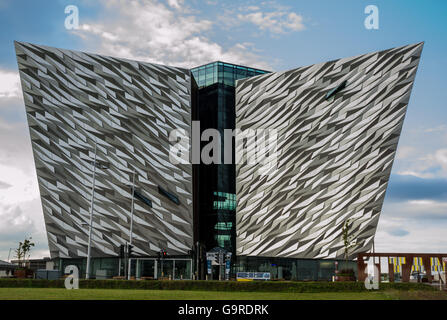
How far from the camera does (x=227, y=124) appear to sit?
220 ft

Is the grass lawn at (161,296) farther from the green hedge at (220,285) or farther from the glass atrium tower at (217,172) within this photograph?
the glass atrium tower at (217,172)

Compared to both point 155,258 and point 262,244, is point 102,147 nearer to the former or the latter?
point 155,258

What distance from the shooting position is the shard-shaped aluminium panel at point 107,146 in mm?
55156

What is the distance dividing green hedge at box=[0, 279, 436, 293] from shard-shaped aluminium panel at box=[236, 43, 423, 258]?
21345 mm

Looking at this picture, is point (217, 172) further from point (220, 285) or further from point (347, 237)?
point (220, 285)

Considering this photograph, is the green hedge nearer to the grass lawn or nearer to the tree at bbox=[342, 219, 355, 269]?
the grass lawn

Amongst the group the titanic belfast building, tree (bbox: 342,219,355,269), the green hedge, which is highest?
the titanic belfast building

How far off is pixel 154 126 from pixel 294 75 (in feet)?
59.3

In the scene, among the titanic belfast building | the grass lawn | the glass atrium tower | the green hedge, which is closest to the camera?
the grass lawn

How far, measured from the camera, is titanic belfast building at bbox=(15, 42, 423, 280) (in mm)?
54094

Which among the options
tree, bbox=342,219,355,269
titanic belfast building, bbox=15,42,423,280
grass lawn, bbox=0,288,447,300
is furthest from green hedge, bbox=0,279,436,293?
titanic belfast building, bbox=15,42,423,280

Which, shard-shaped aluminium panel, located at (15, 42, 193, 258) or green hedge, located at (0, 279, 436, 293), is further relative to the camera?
shard-shaped aluminium panel, located at (15, 42, 193, 258)

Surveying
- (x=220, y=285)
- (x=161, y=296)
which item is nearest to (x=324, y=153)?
(x=220, y=285)
